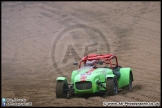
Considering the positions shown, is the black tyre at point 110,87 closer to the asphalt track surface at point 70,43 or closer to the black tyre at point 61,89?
the asphalt track surface at point 70,43

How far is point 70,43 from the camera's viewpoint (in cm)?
2378

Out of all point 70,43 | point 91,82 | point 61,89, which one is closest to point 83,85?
point 91,82

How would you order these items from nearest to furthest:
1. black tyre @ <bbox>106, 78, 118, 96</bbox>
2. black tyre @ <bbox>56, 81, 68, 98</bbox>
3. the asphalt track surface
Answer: black tyre @ <bbox>106, 78, 118, 96</bbox>, black tyre @ <bbox>56, 81, 68, 98</bbox>, the asphalt track surface

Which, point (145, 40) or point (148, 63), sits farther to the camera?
point (145, 40)

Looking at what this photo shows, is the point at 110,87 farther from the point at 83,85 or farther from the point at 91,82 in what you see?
the point at 83,85

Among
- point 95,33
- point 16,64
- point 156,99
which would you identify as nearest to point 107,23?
point 95,33

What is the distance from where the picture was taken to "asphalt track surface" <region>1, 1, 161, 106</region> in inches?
490

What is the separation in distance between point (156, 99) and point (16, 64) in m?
11.8

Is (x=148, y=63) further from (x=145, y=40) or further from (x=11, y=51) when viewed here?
(x=11, y=51)

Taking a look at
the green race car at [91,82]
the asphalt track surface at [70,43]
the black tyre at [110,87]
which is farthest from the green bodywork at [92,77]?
the asphalt track surface at [70,43]

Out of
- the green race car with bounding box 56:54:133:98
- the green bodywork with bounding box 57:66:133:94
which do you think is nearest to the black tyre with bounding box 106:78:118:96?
the green race car with bounding box 56:54:133:98

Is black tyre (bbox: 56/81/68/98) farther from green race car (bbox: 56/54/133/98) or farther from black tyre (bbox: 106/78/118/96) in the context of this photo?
black tyre (bbox: 106/78/118/96)

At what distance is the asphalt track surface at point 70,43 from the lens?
12.5m

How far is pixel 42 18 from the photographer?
29.7 metres
